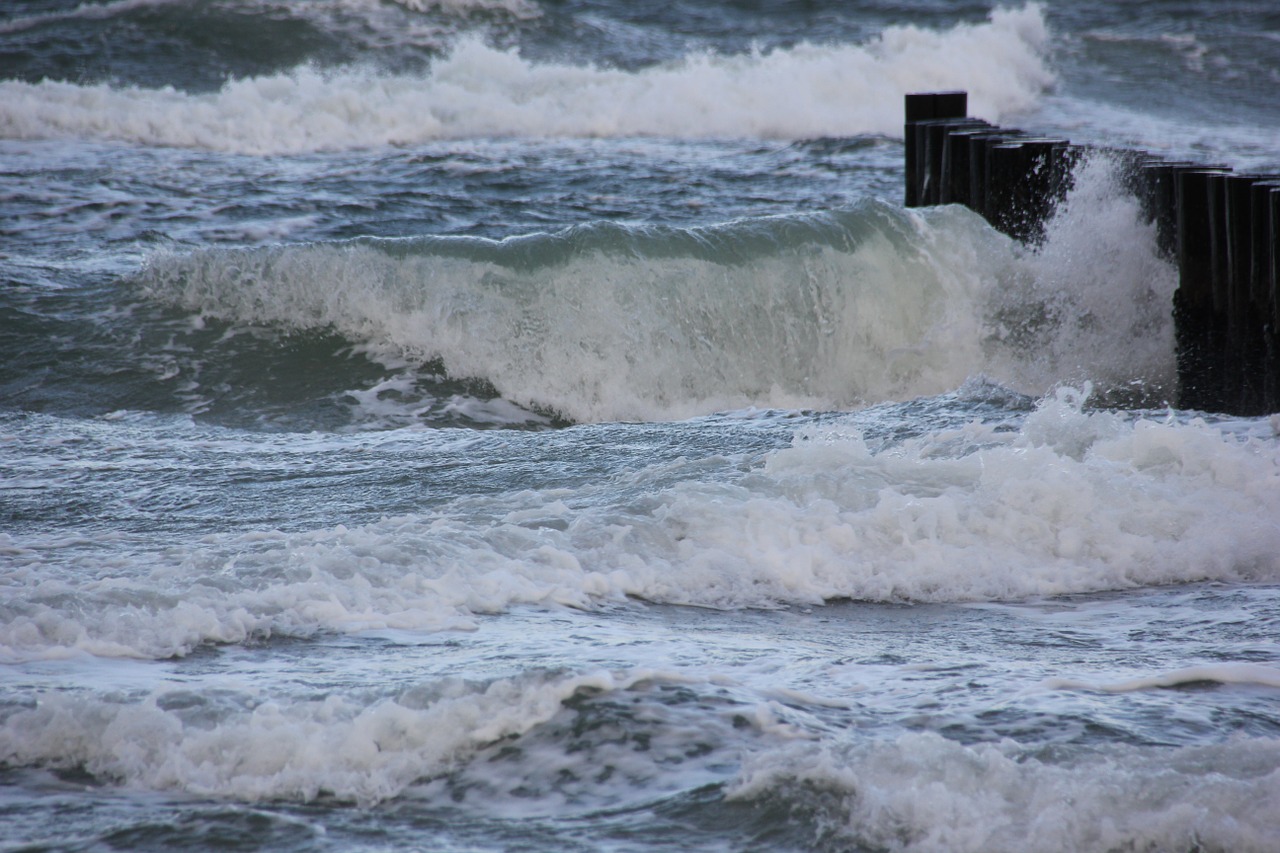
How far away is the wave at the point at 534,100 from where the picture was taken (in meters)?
14.2

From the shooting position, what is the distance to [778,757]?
2.93 metres

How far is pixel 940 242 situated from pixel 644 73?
10174 millimetres

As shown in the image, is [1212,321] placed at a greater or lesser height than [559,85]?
lesser

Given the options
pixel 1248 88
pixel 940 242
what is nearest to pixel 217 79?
pixel 940 242

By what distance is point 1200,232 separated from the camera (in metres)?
6.95

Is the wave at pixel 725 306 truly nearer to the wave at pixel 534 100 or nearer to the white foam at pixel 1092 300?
the white foam at pixel 1092 300

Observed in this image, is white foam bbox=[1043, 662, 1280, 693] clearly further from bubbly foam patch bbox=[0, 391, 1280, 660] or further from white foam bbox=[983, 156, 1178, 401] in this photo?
white foam bbox=[983, 156, 1178, 401]

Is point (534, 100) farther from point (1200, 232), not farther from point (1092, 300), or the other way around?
point (1200, 232)

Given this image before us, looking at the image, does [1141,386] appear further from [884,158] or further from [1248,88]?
[1248,88]

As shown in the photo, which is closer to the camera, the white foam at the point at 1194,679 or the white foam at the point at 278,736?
the white foam at the point at 278,736

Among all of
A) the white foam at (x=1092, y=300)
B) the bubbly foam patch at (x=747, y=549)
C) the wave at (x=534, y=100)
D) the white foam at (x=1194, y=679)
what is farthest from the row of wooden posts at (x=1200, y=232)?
the wave at (x=534, y=100)

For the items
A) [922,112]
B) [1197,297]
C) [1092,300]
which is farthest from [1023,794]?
[922,112]

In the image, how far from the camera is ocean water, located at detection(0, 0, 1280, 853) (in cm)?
287

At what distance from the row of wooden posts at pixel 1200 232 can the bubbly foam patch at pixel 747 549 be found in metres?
1.35
